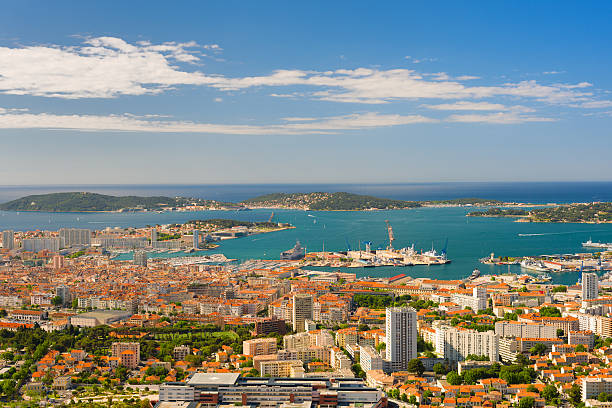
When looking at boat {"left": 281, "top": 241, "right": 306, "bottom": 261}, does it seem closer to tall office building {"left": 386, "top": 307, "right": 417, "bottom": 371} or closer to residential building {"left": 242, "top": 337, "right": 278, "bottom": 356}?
residential building {"left": 242, "top": 337, "right": 278, "bottom": 356}

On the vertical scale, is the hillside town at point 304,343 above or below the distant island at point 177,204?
below

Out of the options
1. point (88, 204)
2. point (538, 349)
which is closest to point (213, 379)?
point (538, 349)

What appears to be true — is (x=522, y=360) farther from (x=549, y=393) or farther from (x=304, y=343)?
(x=304, y=343)

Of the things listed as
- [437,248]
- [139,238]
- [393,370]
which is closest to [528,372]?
[393,370]

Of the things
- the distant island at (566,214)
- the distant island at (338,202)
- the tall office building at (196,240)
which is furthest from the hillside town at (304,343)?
the distant island at (338,202)

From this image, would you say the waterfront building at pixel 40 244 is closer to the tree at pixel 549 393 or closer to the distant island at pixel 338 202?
the tree at pixel 549 393

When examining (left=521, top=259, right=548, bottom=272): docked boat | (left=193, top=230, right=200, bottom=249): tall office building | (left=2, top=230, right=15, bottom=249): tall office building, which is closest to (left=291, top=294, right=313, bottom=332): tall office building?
(left=521, top=259, right=548, bottom=272): docked boat
